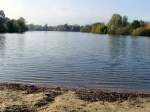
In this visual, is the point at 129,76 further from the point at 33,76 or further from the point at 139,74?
the point at 33,76

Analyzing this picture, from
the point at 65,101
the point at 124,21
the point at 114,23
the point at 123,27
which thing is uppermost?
the point at 124,21

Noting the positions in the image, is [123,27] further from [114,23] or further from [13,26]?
[13,26]

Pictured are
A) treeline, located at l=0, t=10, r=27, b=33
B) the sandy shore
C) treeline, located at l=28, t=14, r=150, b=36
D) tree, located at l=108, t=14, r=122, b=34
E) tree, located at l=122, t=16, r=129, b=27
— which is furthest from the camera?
tree, located at l=122, t=16, r=129, b=27

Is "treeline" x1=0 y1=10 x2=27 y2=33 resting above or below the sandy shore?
above

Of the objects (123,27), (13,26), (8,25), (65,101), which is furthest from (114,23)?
(65,101)

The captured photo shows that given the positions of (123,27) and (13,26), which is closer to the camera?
(13,26)

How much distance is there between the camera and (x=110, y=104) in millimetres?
15352

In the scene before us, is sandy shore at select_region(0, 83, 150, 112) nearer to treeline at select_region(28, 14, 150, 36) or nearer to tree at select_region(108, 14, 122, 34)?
treeline at select_region(28, 14, 150, 36)

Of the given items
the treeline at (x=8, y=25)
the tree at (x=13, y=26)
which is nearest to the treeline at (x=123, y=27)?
the treeline at (x=8, y=25)

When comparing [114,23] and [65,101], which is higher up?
[114,23]

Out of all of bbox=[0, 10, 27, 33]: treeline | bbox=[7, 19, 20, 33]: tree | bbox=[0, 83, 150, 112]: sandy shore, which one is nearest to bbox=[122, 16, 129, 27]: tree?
bbox=[0, 10, 27, 33]: treeline

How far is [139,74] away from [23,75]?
32.7 feet

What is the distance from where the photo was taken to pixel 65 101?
51.8ft

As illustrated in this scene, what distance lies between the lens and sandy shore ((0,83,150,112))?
47.0 feet
